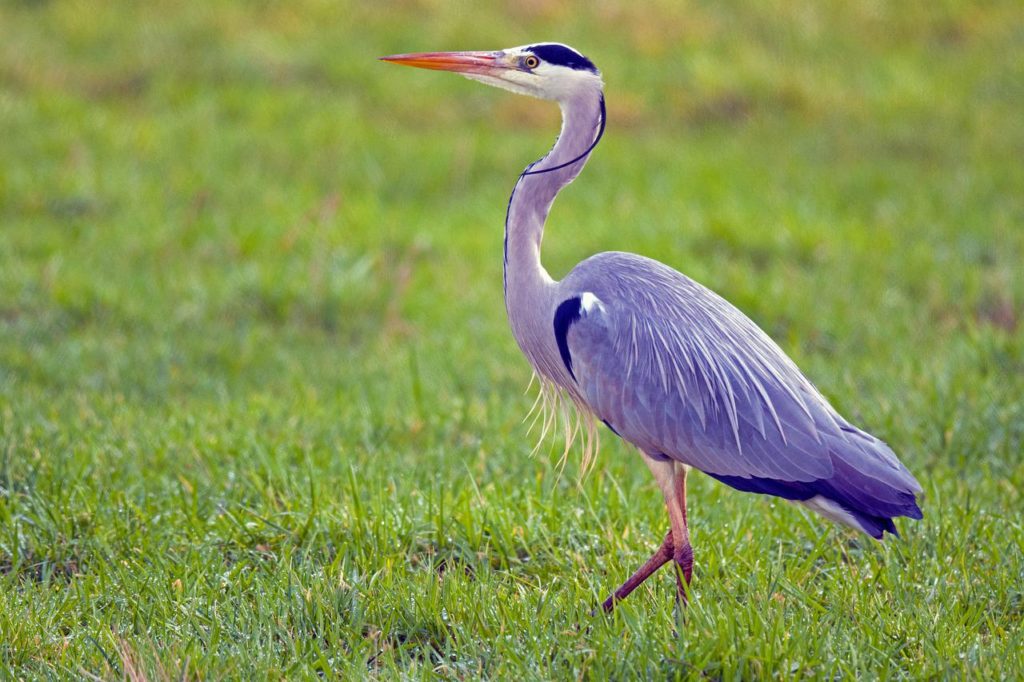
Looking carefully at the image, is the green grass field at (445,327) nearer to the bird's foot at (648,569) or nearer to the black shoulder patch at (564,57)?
the bird's foot at (648,569)

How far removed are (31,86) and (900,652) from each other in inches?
366

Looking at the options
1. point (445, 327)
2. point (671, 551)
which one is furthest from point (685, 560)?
point (445, 327)

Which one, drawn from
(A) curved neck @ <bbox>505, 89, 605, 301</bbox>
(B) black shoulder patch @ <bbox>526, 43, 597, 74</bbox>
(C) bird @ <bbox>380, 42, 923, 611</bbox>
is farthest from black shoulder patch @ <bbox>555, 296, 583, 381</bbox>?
(B) black shoulder patch @ <bbox>526, 43, 597, 74</bbox>

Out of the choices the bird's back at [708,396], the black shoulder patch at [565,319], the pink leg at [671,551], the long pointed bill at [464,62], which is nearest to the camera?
the bird's back at [708,396]

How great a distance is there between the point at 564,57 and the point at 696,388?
1.14 meters

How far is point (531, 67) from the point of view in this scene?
407 centimetres

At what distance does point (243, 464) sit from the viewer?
4930 millimetres

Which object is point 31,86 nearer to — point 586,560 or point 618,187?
point 618,187

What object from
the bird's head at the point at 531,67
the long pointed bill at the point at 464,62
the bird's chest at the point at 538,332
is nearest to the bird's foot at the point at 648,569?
the bird's chest at the point at 538,332

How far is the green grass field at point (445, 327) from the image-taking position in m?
3.68

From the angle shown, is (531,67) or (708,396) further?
(531,67)

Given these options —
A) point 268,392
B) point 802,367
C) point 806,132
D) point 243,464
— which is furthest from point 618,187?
point 243,464

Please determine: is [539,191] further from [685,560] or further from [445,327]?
[445,327]

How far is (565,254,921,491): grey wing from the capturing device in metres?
3.69
